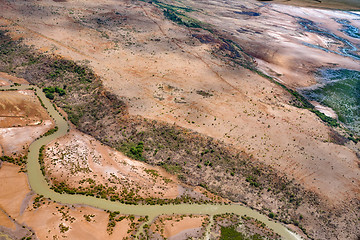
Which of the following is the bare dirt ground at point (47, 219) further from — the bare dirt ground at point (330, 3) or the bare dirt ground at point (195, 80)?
the bare dirt ground at point (330, 3)

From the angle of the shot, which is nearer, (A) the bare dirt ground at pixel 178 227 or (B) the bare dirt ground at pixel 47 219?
(B) the bare dirt ground at pixel 47 219

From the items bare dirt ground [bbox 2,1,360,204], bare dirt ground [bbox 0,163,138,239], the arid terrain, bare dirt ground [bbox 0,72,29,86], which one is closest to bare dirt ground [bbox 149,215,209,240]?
the arid terrain

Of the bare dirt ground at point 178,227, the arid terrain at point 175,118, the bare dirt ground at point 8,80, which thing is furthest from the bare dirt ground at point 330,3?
the bare dirt ground at point 8,80

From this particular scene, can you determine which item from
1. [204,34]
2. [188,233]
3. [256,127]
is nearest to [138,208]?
[188,233]

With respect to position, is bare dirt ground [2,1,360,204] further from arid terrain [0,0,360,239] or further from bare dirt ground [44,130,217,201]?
bare dirt ground [44,130,217,201]

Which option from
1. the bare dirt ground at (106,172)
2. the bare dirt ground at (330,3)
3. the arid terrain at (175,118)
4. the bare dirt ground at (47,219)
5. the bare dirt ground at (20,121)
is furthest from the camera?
the bare dirt ground at (20,121)

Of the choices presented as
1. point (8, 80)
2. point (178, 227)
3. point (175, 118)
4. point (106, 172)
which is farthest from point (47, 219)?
point (8, 80)

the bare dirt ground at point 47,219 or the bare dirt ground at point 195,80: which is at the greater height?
the bare dirt ground at point 195,80
